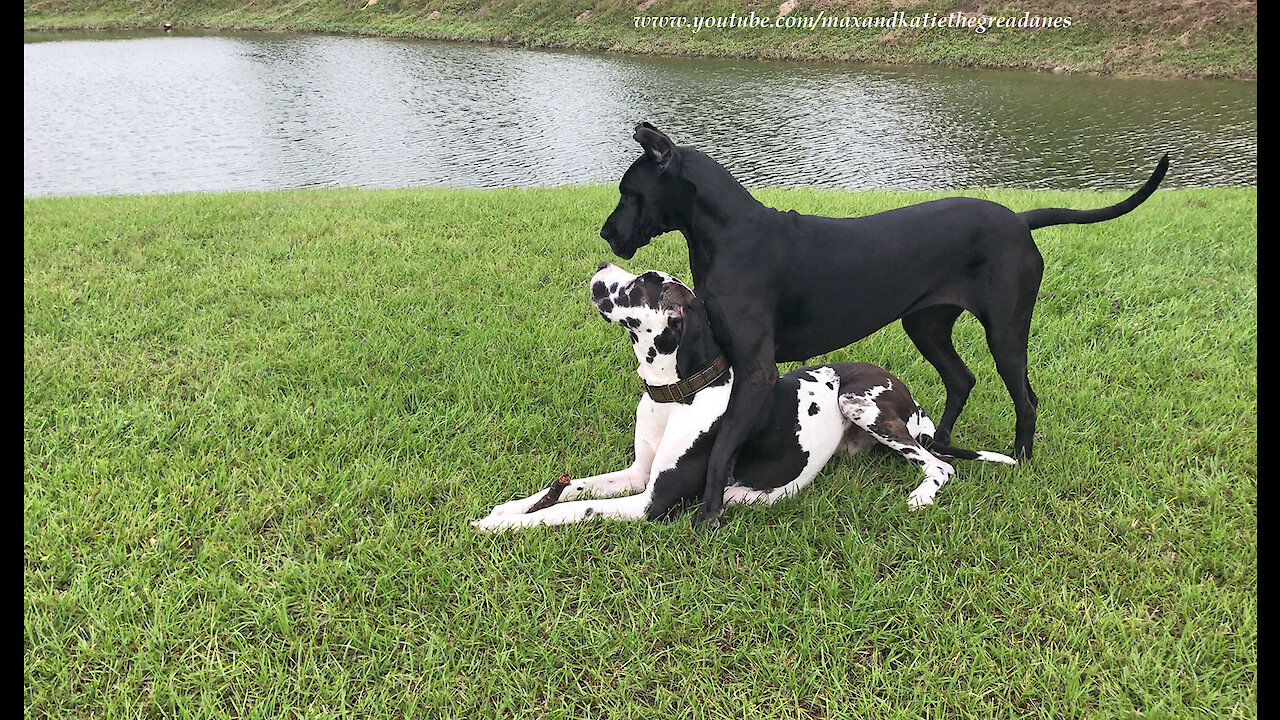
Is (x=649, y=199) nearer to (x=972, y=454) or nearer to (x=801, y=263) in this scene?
(x=801, y=263)

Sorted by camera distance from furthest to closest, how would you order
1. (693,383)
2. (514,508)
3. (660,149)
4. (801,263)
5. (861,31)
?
(861,31)
(514,508)
(693,383)
(801,263)
(660,149)

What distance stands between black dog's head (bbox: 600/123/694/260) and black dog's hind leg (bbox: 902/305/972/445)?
1.17 meters

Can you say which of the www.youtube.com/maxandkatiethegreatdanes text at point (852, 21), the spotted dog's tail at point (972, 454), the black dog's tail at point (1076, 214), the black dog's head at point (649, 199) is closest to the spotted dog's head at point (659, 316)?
the black dog's head at point (649, 199)

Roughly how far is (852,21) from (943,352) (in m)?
25.5

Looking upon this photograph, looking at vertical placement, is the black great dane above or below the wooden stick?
above

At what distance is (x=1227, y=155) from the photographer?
12219 mm

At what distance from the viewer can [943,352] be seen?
3336 millimetres

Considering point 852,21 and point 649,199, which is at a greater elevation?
point 852,21

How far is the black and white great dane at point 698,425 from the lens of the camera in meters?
2.78

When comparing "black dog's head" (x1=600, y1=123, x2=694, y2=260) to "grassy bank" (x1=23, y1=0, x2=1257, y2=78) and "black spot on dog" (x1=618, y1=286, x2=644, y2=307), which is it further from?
"grassy bank" (x1=23, y1=0, x2=1257, y2=78)

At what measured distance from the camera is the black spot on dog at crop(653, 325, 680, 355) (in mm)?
2764

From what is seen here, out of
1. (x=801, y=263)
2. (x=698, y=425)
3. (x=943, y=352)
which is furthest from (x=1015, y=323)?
(x=698, y=425)

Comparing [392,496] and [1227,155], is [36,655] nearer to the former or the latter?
[392,496]

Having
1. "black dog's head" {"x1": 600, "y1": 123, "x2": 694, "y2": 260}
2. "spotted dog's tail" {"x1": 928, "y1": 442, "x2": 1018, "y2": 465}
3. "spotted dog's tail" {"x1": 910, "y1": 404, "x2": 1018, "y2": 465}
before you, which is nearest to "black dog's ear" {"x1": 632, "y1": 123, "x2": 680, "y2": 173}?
"black dog's head" {"x1": 600, "y1": 123, "x2": 694, "y2": 260}
